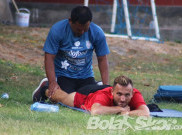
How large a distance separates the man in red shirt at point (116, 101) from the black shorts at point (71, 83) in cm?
66

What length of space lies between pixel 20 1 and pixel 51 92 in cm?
1154

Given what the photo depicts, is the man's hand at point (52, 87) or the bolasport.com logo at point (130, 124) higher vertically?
the bolasport.com logo at point (130, 124)

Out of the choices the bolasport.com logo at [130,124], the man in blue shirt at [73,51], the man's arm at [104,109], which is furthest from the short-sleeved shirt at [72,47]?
the bolasport.com logo at [130,124]

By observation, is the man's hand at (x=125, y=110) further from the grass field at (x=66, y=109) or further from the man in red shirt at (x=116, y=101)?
the grass field at (x=66, y=109)

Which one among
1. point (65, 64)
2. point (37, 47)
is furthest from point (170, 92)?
point (37, 47)

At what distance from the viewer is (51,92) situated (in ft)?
24.5

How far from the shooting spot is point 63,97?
24.2 feet

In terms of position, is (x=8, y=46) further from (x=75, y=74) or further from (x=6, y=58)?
(x=75, y=74)

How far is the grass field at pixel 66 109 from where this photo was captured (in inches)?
192

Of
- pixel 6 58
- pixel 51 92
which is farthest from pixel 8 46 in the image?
pixel 51 92

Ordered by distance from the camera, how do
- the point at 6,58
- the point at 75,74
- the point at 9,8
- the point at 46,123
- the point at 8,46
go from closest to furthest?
1. the point at 46,123
2. the point at 75,74
3. the point at 6,58
4. the point at 8,46
5. the point at 9,8

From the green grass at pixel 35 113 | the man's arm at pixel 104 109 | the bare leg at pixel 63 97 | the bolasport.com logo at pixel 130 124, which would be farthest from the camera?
the bare leg at pixel 63 97

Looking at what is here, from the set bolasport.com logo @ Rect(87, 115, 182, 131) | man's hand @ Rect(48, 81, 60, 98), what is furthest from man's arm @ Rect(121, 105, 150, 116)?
man's hand @ Rect(48, 81, 60, 98)

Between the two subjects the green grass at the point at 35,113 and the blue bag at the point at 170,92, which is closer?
the green grass at the point at 35,113
